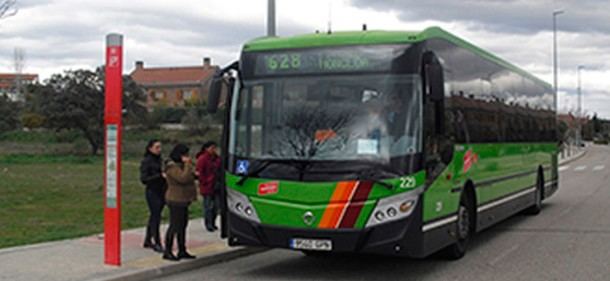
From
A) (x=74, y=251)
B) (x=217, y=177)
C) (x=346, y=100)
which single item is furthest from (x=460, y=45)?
(x=74, y=251)

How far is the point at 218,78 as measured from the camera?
10.3 meters

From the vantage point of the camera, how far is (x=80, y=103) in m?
63.2

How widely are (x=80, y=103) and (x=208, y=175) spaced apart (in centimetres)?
5176

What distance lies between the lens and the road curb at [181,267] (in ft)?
32.3

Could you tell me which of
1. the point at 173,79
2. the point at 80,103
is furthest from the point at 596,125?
the point at 80,103

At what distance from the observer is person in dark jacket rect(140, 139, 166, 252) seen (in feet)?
37.7

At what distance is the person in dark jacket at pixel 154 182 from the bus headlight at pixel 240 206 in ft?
5.55

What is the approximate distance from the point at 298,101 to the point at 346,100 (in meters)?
0.61

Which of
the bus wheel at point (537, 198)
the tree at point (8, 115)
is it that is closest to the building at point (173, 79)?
the tree at point (8, 115)

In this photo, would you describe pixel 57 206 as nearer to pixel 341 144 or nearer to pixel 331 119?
pixel 331 119

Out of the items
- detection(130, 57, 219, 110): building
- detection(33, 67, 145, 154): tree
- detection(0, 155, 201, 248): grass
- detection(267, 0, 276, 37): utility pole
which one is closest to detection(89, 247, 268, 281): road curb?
detection(0, 155, 201, 248): grass

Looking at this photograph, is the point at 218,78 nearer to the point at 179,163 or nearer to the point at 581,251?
the point at 179,163

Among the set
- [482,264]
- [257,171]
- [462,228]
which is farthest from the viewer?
[462,228]

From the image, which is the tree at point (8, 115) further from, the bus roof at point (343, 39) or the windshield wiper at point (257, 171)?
the windshield wiper at point (257, 171)
